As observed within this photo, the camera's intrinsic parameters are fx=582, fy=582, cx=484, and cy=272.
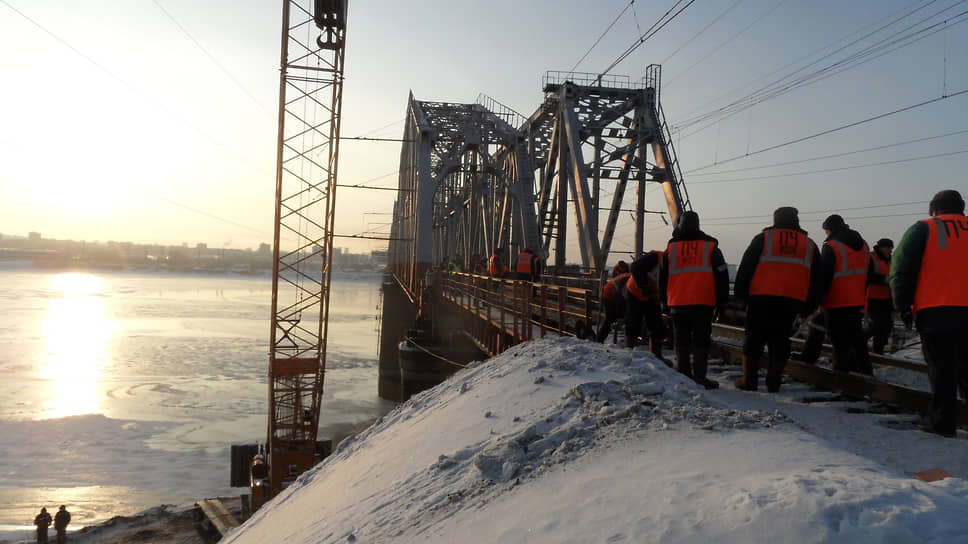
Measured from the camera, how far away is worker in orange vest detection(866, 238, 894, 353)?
7.67 m

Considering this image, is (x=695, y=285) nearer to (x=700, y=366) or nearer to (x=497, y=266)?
(x=700, y=366)

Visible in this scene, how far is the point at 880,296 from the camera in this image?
7914 mm

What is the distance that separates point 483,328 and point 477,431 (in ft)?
41.0

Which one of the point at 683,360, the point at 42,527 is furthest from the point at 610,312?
the point at 42,527

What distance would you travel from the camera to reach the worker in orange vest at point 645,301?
6941mm

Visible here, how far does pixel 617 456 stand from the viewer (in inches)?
132

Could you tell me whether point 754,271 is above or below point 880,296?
above

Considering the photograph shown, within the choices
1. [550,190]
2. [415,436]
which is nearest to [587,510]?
[415,436]

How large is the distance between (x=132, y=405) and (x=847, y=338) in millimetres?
31644

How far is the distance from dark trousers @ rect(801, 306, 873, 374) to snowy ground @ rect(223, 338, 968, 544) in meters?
0.74

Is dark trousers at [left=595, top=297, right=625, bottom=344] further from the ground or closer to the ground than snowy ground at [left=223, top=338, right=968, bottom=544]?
further from the ground

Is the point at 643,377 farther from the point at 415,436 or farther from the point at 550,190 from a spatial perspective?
the point at 550,190

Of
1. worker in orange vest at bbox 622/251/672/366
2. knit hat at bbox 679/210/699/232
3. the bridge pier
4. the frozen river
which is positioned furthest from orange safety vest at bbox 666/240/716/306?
the frozen river

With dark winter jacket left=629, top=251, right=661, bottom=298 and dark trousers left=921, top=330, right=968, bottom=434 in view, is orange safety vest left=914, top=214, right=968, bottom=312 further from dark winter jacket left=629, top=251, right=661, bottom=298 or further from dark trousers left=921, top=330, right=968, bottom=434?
dark winter jacket left=629, top=251, right=661, bottom=298
